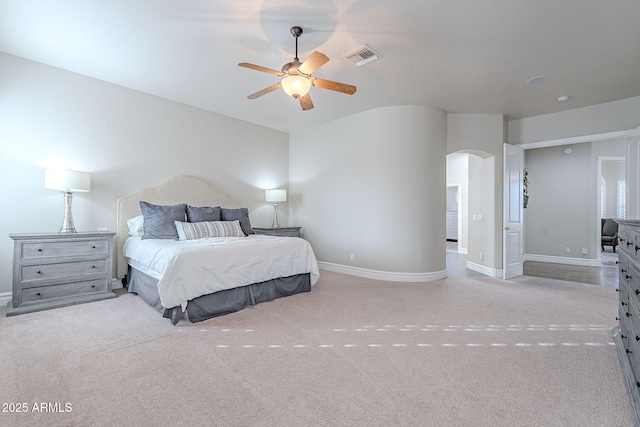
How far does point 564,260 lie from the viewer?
252 inches

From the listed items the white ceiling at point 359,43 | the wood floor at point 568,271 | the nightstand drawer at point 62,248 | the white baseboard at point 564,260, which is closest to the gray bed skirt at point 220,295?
the nightstand drawer at point 62,248

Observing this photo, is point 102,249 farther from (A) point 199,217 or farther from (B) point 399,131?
(B) point 399,131

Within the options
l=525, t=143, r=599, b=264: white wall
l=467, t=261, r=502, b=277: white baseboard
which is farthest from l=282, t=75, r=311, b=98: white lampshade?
l=525, t=143, r=599, b=264: white wall

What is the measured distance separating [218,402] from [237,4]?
2.83 m

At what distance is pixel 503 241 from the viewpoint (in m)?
4.94

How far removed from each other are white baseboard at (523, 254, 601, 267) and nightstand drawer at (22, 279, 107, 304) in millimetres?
8042

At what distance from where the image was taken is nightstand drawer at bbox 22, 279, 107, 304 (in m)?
3.12

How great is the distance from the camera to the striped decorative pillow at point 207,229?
384 cm

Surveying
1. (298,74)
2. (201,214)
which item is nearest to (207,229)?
(201,214)

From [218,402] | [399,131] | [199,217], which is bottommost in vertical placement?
[218,402]

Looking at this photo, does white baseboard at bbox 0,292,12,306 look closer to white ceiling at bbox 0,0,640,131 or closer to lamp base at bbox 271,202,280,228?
white ceiling at bbox 0,0,640,131

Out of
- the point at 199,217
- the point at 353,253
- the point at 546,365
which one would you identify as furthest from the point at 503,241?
the point at 199,217

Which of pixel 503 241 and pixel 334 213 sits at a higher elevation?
pixel 334 213

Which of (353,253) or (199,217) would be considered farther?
(353,253)
